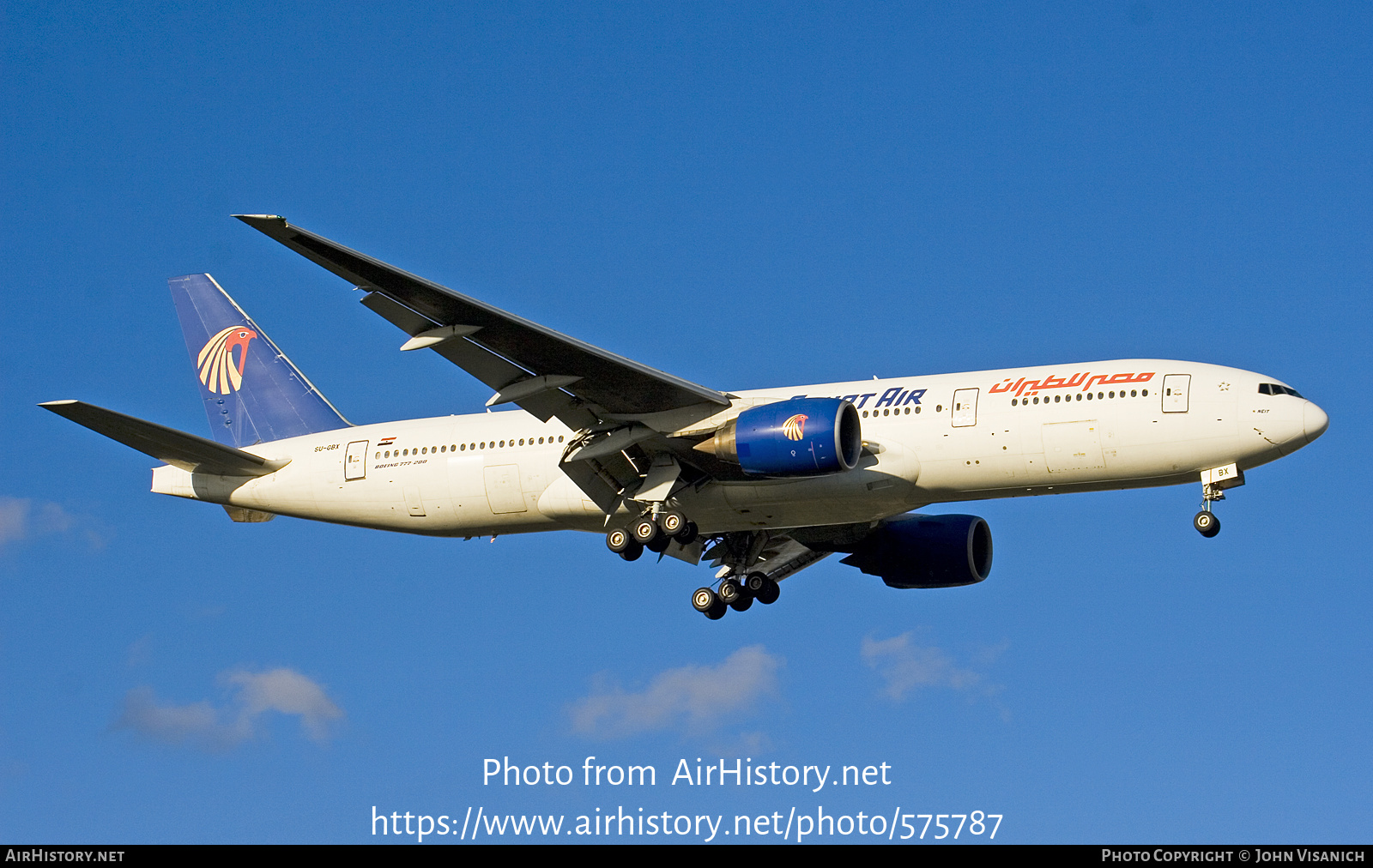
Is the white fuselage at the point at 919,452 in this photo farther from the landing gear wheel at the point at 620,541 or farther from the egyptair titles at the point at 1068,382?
the landing gear wheel at the point at 620,541

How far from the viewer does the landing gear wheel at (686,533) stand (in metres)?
32.5

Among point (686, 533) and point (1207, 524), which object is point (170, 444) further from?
point (1207, 524)

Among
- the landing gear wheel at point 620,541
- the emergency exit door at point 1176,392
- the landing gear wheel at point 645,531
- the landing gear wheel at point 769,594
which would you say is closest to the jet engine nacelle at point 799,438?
the landing gear wheel at point 645,531

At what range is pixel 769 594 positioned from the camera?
36.0 m

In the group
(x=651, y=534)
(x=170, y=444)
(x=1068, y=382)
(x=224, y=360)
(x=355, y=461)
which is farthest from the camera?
(x=224, y=360)

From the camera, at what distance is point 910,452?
100 ft

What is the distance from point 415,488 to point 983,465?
12.6 metres

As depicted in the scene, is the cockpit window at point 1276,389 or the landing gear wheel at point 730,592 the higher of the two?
the cockpit window at point 1276,389

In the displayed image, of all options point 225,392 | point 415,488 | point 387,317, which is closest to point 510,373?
point 387,317

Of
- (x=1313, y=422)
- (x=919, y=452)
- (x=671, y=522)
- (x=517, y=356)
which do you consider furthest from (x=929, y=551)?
(x=517, y=356)

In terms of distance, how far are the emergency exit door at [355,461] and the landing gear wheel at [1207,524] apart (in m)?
17.9

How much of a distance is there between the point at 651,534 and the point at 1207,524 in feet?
35.8
